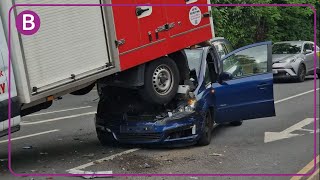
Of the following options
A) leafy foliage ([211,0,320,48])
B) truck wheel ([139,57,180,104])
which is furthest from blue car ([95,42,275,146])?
leafy foliage ([211,0,320,48])

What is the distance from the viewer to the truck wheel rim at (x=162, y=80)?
24.9 feet

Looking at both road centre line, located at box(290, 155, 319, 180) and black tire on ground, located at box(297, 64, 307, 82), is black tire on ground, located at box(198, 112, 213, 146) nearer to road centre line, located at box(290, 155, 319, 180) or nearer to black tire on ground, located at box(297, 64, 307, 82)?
road centre line, located at box(290, 155, 319, 180)

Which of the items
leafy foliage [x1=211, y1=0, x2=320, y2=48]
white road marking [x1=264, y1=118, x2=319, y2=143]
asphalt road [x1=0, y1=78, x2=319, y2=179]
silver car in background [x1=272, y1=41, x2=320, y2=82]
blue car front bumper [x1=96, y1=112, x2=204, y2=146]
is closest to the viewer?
asphalt road [x1=0, y1=78, x2=319, y2=179]

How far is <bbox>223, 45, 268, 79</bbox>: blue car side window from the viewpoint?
858 centimetres

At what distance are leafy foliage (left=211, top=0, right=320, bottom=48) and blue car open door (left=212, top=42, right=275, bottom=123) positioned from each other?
11127 mm

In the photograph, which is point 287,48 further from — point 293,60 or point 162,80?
point 162,80

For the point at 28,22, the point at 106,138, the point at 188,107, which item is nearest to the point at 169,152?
the point at 188,107

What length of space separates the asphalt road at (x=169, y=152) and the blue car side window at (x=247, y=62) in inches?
51.2

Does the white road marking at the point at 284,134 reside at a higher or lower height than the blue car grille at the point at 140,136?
lower

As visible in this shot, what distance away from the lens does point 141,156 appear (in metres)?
7.53

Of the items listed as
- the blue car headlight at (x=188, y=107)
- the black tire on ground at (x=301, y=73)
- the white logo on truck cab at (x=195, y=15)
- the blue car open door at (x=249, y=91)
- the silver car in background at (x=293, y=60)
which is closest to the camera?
the blue car headlight at (x=188, y=107)

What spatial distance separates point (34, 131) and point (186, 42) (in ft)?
13.8

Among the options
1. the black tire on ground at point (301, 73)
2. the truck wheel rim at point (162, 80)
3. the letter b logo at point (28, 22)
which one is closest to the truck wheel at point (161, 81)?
the truck wheel rim at point (162, 80)

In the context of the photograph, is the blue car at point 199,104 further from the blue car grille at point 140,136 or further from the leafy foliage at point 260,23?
the leafy foliage at point 260,23
